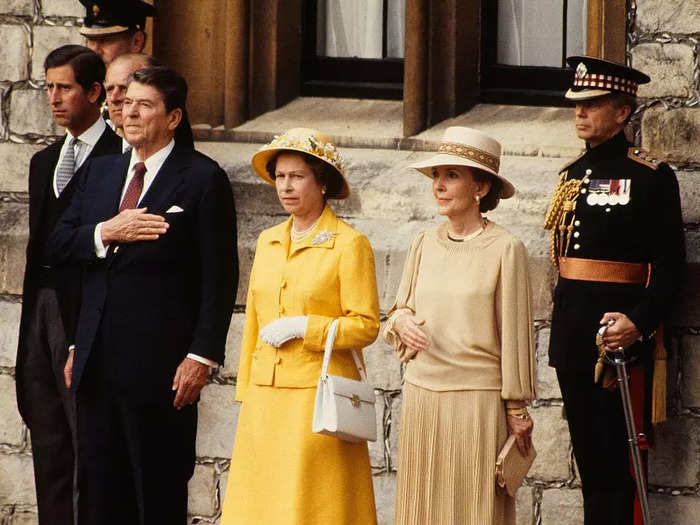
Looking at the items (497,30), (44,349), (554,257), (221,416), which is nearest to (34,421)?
(44,349)

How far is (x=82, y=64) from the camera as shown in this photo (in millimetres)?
7465

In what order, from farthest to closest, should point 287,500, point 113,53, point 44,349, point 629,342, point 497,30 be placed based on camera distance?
point 497,30 < point 113,53 < point 44,349 < point 629,342 < point 287,500

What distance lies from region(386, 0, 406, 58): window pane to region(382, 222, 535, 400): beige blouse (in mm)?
2629

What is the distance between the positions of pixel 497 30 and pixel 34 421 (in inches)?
115

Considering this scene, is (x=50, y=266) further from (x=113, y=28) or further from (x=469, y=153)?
(x=469, y=153)

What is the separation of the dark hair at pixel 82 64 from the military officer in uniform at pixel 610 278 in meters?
1.97

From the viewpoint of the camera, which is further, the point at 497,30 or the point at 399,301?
the point at 497,30

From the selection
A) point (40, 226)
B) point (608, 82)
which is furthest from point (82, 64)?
point (608, 82)

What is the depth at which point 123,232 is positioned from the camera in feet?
21.5

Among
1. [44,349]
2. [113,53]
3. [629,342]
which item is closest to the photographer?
[629,342]

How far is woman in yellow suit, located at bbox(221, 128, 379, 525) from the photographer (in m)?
6.39

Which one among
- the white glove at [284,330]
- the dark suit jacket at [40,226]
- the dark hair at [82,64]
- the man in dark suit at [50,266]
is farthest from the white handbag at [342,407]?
the dark hair at [82,64]

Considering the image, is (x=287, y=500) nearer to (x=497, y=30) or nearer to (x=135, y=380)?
(x=135, y=380)

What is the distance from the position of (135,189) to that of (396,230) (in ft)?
5.83
